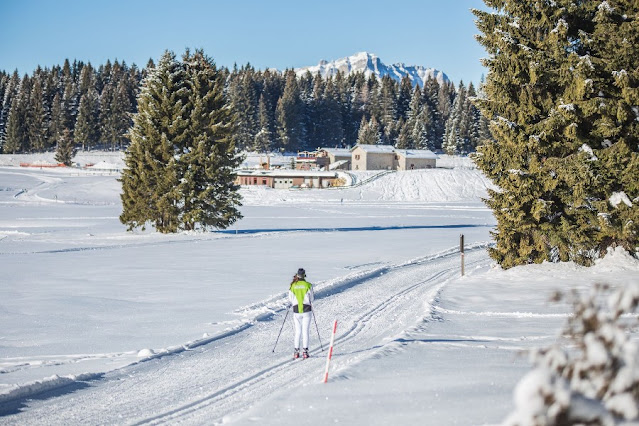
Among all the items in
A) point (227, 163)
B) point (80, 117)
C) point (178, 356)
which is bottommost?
point (178, 356)

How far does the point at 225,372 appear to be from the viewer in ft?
36.5

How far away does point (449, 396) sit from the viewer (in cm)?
851

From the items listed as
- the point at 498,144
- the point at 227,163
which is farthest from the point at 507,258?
the point at 227,163

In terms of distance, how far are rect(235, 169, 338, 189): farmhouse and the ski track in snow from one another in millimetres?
74251

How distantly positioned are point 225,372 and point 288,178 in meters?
84.6

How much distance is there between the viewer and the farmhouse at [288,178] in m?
92.7

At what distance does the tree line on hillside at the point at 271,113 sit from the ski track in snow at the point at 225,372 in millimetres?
107112

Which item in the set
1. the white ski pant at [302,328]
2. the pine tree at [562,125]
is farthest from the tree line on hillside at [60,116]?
the white ski pant at [302,328]

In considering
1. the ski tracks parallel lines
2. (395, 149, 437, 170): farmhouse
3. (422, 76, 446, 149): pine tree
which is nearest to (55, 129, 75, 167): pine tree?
(395, 149, 437, 170): farmhouse

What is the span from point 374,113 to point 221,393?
5670 inches

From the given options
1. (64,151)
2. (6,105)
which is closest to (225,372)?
(64,151)

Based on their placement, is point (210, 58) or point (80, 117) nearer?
point (210, 58)

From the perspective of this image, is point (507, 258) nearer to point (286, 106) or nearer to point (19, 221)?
point (19, 221)

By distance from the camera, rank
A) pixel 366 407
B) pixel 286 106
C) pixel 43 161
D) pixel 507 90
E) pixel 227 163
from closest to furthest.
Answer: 1. pixel 366 407
2. pixel 507 90
3. pixel 227 163
4. pixel 43 161
5. pixel 286 106
